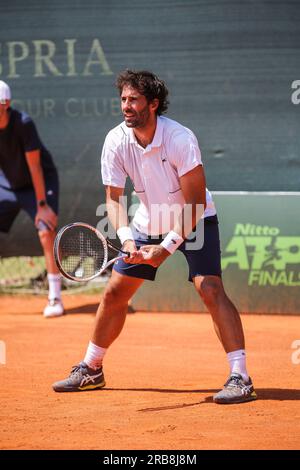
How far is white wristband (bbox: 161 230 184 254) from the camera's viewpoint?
4.60 m

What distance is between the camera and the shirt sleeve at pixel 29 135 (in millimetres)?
7402

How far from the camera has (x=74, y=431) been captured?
13.7ft

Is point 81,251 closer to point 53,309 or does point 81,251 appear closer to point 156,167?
point 156,167

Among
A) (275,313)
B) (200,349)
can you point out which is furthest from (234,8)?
(200,349)

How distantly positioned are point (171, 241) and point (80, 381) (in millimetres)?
942

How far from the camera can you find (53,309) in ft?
24.8

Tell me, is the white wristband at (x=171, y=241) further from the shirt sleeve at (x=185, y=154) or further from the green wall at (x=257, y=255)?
the green wall at (x=257, y=255)

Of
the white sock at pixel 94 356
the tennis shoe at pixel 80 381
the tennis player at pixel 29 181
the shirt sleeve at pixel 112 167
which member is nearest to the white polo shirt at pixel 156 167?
the shirt sleeve at pixel 112 167

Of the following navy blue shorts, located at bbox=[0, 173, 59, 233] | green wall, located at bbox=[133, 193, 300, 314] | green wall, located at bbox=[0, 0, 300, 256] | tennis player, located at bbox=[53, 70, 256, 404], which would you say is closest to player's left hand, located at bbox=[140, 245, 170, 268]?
tennis player, located at bbox=[53, 70, 256, 404]

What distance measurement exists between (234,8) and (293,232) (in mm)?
1826

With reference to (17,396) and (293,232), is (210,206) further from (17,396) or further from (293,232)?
(293,232)

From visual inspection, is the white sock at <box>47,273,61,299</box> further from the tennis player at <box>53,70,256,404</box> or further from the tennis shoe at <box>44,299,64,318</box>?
the tennis player at <box>53,70,256,404</box>

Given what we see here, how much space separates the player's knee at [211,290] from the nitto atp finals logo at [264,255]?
2826 millimetres

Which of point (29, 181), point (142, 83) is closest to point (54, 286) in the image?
point (29, 181)
